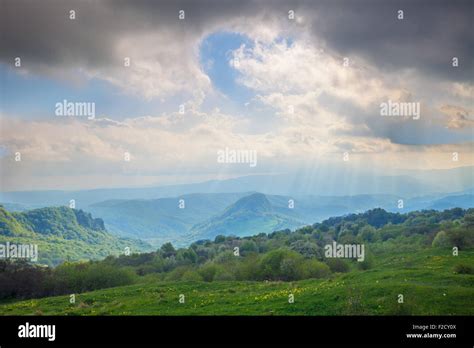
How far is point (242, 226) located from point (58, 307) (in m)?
37.8

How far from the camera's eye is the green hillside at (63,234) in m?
56.7

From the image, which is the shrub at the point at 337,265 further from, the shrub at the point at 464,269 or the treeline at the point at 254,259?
the shrub at the point at 464,269

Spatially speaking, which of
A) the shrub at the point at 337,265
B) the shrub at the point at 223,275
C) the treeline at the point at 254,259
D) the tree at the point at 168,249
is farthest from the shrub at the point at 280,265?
the tree at the point at 168,249

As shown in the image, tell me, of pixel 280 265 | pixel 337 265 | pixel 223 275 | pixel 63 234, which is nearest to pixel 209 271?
pixel 223 275

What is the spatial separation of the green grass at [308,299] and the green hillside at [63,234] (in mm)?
28071

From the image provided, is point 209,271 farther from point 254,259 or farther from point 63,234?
point 63,234

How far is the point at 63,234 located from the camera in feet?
219

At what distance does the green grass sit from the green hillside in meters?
28.1

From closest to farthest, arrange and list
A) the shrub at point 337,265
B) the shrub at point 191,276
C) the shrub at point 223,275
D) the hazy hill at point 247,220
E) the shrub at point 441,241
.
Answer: the shrub at point 223,275
the shrub at point 191,276
the shrub at point 441,241
the shrub at point 337,265
the hazy hill at point 247,220

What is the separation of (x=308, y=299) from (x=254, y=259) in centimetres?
1916

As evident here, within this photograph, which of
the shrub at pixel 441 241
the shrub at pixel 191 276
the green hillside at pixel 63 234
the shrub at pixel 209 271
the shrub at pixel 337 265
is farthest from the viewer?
the green hillside at pixel 63 234

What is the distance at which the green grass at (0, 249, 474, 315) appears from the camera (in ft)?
60.9

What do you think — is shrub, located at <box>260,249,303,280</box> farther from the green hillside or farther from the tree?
the green hillside
